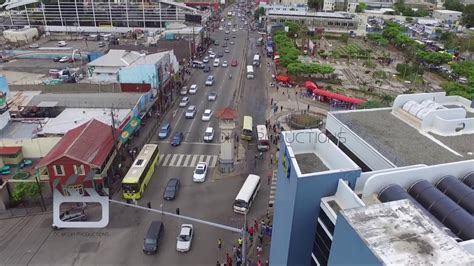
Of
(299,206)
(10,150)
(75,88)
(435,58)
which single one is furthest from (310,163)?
(435,58)

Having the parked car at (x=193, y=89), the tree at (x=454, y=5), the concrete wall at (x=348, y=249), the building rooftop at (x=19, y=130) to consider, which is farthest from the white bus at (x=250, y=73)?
the tree at (x=454, y=5)

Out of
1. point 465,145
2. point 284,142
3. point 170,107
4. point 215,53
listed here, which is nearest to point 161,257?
point 284,142

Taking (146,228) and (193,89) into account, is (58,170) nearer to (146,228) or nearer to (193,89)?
(146,228)

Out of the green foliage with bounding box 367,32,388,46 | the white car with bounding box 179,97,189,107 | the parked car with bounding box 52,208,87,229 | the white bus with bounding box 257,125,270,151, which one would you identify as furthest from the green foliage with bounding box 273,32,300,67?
the parked car with bounding box 52,208,87,229

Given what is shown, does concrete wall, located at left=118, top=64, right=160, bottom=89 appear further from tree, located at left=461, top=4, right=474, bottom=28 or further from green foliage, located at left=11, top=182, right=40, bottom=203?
tree, located at left=461, top=4, right=474, bottom=28

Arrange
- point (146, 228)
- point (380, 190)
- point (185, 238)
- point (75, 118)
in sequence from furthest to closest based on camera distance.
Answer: point (75, 118), point (146, 228), point (185, 238), point (380, 190)

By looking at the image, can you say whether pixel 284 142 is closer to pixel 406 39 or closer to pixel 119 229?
pixel 119 229

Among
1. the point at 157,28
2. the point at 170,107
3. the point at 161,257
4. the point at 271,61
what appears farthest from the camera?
the point at 157,28
